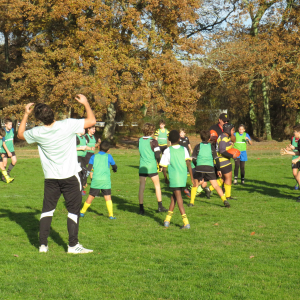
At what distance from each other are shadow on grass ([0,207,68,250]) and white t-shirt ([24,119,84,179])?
1.34 meters

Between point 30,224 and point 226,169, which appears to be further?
point 226,169

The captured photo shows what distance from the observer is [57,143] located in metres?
5.87

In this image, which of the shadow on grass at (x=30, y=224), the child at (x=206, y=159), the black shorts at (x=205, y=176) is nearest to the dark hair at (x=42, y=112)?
the shadow on grass at (x=30, y=224)

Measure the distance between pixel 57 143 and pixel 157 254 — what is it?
216 centimetres

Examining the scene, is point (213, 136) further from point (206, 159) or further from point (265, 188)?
point (265, 188)

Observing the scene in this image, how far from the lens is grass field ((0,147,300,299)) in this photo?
15.6 feet

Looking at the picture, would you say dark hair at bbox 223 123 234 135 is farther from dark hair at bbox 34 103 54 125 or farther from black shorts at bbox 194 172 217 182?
dark hair at bbox 34 103 54 125

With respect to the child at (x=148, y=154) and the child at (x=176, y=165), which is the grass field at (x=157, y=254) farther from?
the child at (x=148, y=154)

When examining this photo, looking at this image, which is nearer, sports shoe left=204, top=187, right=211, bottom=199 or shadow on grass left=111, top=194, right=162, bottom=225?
shadow on grass left=111, top=194, right=162, bottom=225

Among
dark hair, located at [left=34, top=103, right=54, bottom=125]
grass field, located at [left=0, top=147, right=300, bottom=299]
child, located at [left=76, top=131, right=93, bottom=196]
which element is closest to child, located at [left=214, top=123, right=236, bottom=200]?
grass field, located at [left=0, top=147, right=300, bottom=299]

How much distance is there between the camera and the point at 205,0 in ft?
119

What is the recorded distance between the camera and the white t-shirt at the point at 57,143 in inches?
230

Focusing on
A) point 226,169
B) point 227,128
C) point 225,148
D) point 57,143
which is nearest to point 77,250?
point 57,143

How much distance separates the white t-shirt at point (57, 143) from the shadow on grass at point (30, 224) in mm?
1343
